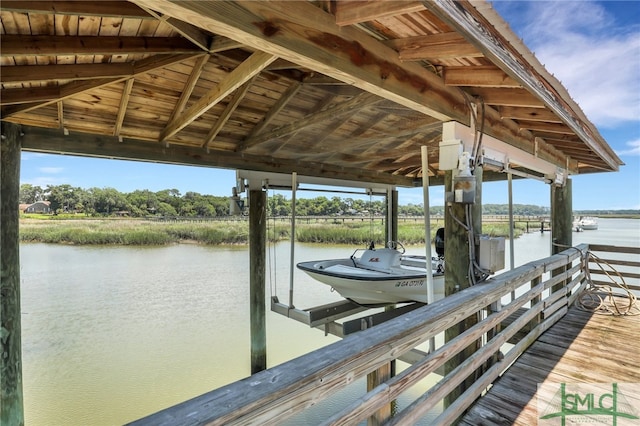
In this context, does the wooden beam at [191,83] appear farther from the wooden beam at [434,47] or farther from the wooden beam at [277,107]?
the wooden beam at [434,47]

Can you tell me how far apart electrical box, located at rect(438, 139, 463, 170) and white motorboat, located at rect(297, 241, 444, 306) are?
6.63 ft

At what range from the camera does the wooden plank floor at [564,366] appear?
1.89 metres

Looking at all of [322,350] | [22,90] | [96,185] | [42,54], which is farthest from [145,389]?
[96,185]

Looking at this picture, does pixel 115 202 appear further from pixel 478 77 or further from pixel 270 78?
pixel 478 77

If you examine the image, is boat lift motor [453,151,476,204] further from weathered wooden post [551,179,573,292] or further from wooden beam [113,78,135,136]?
weathered wooden post [551,179,573,292]

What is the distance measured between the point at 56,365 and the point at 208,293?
3.82 m

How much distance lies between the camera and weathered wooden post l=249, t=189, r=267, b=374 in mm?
4719

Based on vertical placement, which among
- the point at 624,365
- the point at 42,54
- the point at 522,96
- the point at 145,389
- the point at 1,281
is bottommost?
the point at 145,389

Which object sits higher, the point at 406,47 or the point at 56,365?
the point at 406,47

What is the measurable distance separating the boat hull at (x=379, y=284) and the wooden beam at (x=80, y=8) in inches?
134

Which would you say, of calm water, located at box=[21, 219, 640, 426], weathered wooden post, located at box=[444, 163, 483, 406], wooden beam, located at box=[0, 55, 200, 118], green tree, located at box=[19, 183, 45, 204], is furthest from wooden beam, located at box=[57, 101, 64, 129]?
green tree, located at box=[19, 183, 45, 204]

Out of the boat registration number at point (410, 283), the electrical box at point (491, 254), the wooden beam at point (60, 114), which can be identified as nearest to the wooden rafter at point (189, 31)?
the wooden beam at point (60, 114)

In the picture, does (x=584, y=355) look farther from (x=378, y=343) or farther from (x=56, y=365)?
(x=56, y=365)

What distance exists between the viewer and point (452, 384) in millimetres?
1681
